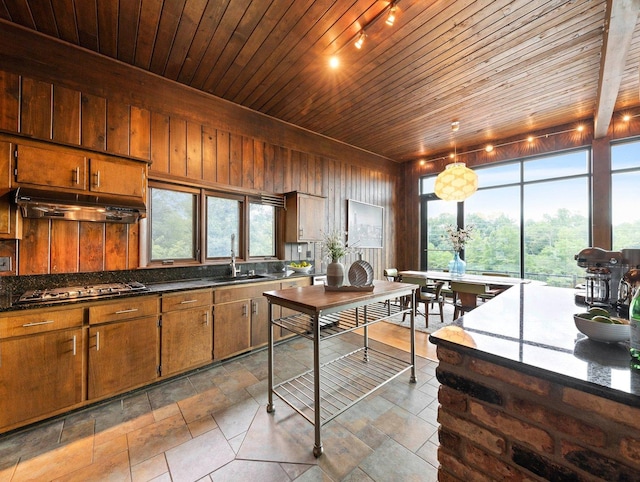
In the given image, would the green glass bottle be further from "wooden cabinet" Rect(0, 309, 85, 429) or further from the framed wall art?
the framed wall art

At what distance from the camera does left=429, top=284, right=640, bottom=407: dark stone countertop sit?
2.39 feet

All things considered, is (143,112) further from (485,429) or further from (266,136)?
(485,429)

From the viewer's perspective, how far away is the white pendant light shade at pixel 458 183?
404 cm

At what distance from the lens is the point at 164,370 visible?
2.59 meters

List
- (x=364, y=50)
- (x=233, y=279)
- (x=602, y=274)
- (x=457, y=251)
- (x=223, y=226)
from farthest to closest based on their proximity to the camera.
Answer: (x=457, y=251), (x=223, y=226), (x=233, y=279), (x=364, y=50), (x=602, y=274)

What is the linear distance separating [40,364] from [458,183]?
502 cm

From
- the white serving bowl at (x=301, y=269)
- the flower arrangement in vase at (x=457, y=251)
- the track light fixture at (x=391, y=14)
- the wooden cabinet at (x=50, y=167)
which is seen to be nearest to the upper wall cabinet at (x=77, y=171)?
the wooden cabinet at (x=50, y=167)

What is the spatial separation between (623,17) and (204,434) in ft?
14.3

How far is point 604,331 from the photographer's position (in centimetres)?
94

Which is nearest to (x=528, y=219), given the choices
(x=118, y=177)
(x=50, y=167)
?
(x=118, y=177)

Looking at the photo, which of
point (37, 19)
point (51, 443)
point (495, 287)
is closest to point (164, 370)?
point (51, 443)

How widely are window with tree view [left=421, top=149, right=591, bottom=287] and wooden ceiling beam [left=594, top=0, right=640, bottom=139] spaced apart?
1442 mm

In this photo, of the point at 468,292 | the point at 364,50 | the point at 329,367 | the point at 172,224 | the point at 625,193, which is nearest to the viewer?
the point at 364,50

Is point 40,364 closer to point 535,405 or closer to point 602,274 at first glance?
point 535,405
